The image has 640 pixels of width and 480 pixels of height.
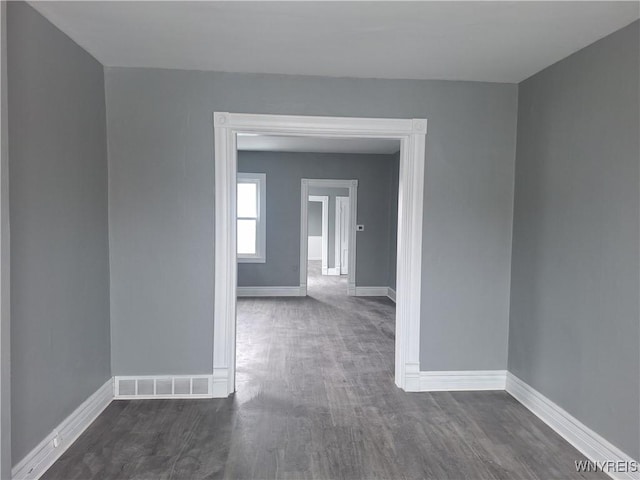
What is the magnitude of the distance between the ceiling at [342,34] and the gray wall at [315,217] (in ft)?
32.2

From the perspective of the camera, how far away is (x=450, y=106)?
136 inches

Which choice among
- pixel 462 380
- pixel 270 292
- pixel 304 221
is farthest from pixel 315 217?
pixel 462 380

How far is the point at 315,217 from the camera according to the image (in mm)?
13281

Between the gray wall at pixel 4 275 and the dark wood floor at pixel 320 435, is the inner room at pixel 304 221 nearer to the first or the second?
the dark wood floor at pixel 320 435

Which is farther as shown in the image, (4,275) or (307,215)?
(307,215)

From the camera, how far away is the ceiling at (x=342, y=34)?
223cm

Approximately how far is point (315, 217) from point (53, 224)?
10.9 metres

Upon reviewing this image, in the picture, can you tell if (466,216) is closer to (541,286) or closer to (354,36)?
(541,286)

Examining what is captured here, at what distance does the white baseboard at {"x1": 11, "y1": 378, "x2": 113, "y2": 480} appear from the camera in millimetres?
2219

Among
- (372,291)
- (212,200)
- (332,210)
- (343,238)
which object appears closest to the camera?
(212,200)

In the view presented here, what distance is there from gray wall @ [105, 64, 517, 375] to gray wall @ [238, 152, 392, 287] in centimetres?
435

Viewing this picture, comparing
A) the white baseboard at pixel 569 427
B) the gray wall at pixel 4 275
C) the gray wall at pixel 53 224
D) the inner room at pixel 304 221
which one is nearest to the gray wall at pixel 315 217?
the inner room at pixel 304 221

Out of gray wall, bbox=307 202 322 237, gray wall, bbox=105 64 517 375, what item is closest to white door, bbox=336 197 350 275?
gray wall, bbox=307 202 322 237

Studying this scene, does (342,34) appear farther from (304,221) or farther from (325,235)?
(325,235)
